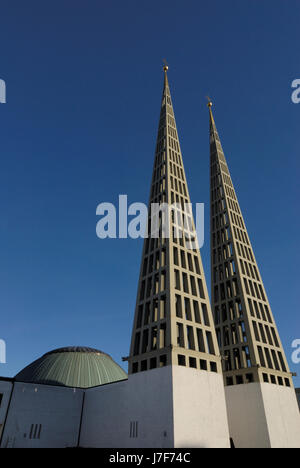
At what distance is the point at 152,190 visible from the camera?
51.9 metres

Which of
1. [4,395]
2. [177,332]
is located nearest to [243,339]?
[177,332]

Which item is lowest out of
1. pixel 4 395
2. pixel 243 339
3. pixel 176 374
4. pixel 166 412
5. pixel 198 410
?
pixel 166 412

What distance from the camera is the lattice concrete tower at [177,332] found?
30.2 m

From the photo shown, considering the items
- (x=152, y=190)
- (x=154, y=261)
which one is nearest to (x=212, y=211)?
(x=152, y=190)

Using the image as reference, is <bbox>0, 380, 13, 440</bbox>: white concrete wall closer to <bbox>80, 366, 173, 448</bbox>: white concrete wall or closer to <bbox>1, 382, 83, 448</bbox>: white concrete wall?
<bbox>1, 382, 83, 448</bbox>: white concrete wall

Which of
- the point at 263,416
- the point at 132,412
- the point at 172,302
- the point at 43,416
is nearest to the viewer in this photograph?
the point at 132,412

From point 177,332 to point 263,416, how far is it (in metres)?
14.3

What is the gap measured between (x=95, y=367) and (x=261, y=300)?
30.7 meters

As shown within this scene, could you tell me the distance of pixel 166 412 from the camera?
29.0 metres

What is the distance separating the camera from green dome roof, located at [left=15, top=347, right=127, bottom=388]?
50.2 metres

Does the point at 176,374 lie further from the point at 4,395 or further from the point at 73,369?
the point at 73,369

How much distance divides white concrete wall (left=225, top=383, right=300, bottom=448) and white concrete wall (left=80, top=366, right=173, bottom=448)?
14871 mm
